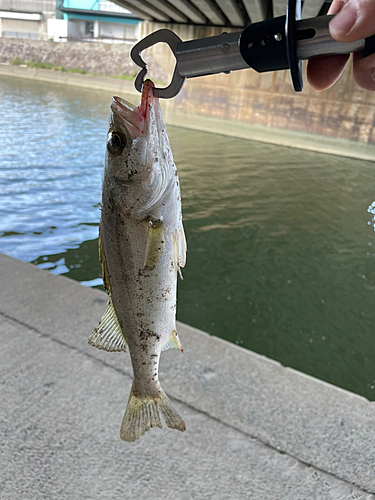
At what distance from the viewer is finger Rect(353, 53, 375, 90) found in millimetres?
1505

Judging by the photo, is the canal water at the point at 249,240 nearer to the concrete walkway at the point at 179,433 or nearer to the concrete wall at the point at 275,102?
the concrete walkway at the point at 179,433

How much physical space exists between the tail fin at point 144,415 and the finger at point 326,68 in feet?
4.95

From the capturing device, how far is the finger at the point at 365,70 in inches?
59.2

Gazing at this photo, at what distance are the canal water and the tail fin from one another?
2600mm

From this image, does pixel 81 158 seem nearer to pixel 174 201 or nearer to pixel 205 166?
pixel 205 166

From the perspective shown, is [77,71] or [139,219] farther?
[77,71]

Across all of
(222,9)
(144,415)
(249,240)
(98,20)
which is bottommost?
(249,240)

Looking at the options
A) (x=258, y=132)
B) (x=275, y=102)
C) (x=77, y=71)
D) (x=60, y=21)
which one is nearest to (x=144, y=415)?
(x=258, y=132)

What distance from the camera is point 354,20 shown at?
1.18 metres

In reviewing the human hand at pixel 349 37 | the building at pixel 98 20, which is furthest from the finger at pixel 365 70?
the building at pixel 98 20

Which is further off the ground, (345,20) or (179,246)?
(345,20)

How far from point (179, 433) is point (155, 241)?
7.90 ft

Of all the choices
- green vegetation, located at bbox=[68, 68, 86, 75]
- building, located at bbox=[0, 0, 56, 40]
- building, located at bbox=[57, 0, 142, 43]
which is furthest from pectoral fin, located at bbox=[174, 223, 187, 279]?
building, located at bbox=[0, 0, 56, 40]

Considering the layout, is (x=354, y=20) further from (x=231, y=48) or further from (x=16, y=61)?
(x=16, y=61)
